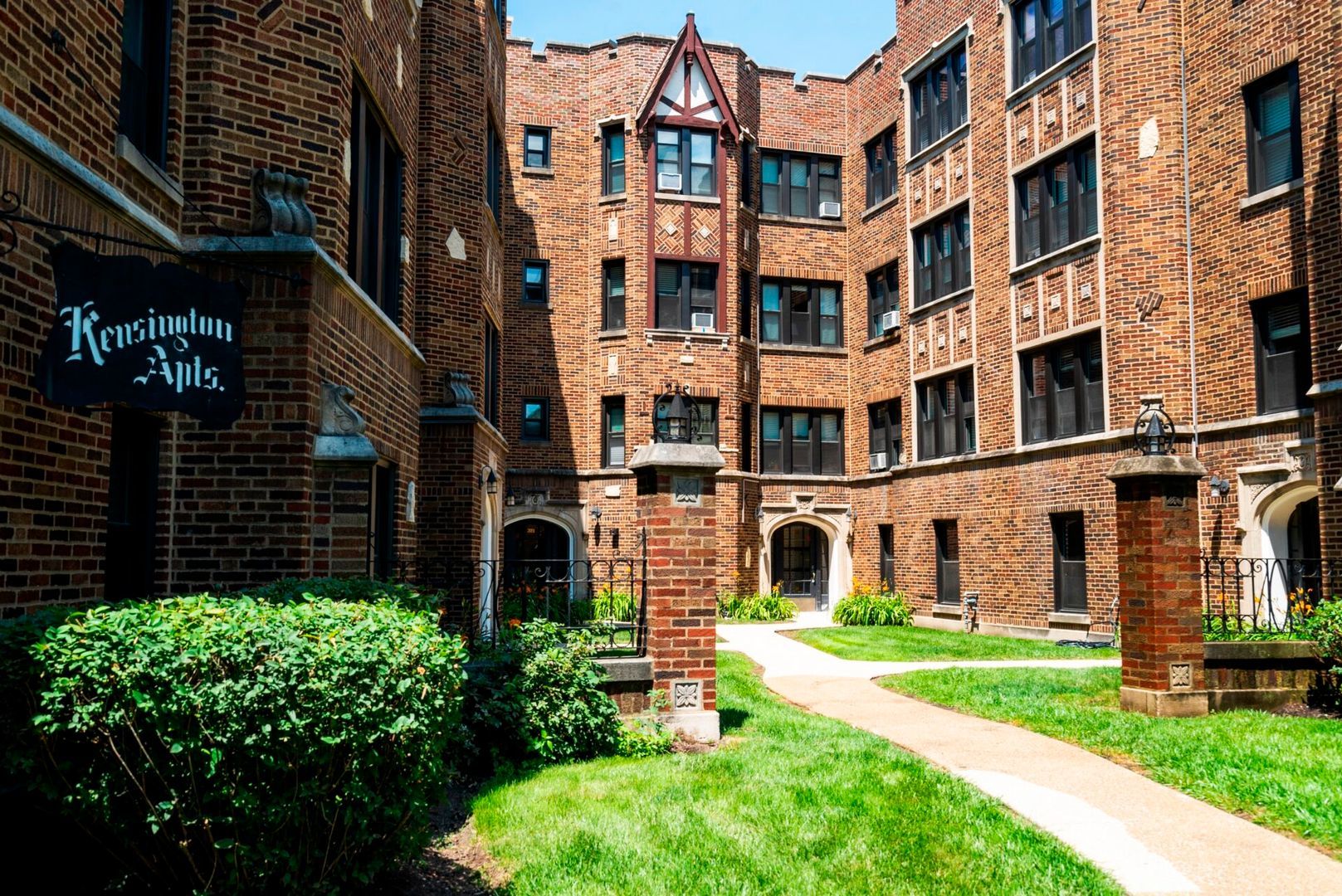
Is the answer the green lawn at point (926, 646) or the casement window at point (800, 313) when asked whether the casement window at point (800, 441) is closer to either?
the casement window at point (800, 313)

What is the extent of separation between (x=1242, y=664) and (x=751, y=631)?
1249 centimetres

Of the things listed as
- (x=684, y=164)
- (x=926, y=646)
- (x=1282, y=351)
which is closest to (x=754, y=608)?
(x=926, y=646)

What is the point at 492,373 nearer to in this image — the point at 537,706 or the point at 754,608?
Result: the point at 537,706

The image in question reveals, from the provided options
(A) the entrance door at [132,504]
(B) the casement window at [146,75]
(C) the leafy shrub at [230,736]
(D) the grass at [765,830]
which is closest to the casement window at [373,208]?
(B) the casement window at [146,75]

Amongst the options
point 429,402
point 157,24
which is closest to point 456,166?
point 429,402

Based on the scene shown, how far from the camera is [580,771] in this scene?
25.2 feet

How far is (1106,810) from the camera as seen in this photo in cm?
695

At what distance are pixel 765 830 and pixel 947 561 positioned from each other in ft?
62.1

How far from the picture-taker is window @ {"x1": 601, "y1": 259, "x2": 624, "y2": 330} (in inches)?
1048

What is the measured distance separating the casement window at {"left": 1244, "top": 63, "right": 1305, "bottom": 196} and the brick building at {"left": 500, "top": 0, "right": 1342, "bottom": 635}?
0.15 feet

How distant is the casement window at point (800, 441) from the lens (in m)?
27.9

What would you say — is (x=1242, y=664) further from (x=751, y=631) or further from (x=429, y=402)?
(x=751, y=631)

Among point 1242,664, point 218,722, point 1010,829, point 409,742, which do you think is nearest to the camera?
point 218,722

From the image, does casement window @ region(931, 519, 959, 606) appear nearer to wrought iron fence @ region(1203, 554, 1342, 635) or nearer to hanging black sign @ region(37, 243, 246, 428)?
wrought iron fence @ region(1203, 554, 1342, 635)
